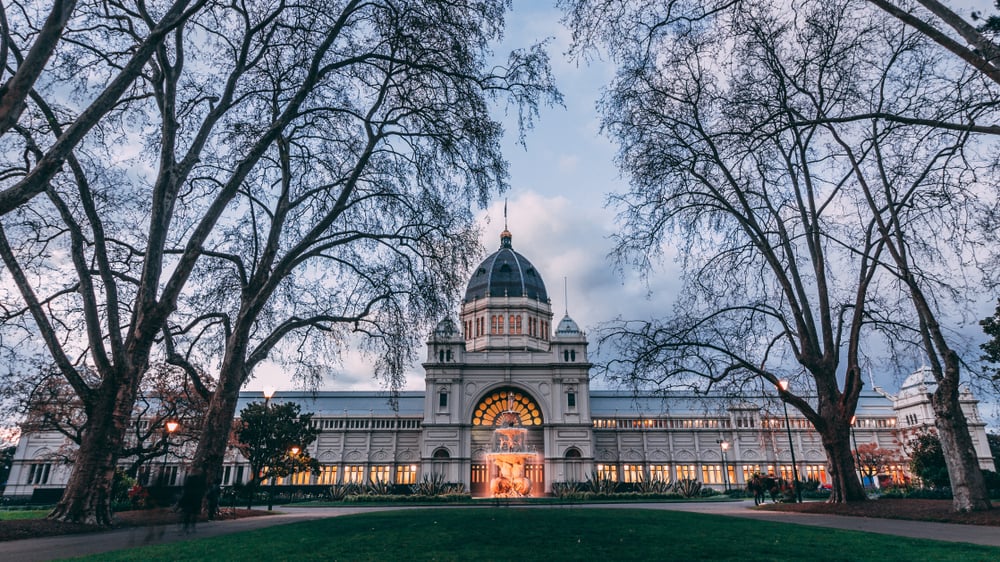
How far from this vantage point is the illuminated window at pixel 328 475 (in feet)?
208

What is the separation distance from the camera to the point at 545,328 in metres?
70.8

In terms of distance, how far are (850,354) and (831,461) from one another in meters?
4.10

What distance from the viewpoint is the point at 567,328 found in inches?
2625

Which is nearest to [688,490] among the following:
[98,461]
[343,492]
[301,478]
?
[343,492]

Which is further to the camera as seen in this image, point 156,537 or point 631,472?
point 631,472

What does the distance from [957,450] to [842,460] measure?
3.61 m

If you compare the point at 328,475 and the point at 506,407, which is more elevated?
the point at 506,407

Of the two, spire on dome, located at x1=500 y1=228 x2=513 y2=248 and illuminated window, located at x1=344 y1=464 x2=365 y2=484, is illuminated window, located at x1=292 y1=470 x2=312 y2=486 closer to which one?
illuminated window, located at x1=344 y1=464 x2=365 y2=484

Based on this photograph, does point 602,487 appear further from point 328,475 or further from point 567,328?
point 328,475

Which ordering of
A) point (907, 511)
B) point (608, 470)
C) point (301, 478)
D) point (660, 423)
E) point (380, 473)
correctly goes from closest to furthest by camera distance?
point (907, 511) < point (301, 478) < point (380, 473) < point (608, 470) < point (660, 423)

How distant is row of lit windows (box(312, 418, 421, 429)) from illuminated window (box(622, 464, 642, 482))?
2636cm

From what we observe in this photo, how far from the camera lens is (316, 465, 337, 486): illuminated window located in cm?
6353

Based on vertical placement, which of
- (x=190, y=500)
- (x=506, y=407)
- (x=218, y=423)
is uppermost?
A: (x=506, y=407)

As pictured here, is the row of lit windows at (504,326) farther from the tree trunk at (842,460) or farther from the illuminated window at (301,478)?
the tree trunk at (842,460)
